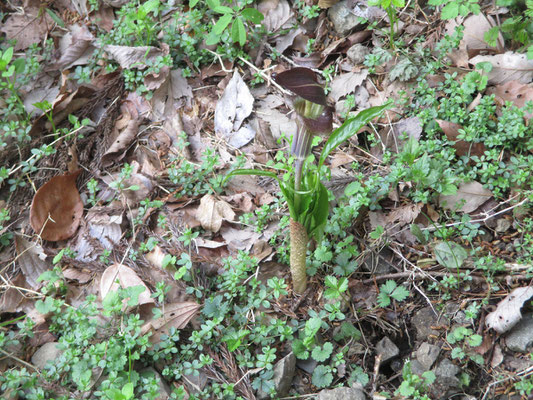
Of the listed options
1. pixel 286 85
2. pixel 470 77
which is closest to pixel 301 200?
pixel 286 85

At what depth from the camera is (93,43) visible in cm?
375

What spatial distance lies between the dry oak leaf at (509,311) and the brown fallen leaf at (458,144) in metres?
0.83

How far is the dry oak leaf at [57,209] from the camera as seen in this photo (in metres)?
3.00

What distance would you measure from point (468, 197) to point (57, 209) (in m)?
2.40

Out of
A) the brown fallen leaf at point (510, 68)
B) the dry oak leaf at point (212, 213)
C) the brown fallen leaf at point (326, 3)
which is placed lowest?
the dry oak leaf at point (212, 213)

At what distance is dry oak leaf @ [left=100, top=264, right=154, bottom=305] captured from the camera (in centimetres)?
268

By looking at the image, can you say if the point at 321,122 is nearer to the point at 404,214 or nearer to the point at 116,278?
the point at 404,214

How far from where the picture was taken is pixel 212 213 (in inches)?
113

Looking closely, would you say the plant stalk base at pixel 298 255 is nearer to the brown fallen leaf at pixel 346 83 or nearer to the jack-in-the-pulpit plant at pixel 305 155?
the jack-in-the-pulpit plant at pixel 305 155

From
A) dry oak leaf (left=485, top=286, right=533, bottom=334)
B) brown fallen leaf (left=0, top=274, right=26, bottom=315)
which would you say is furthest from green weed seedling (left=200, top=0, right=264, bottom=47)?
dry oak leaf (left=485, top=286, right=533, bottom=334)

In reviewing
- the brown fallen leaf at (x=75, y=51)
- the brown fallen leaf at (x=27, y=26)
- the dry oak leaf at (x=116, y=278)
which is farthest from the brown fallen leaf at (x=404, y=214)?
the brown fallen leaf at (x=27, y=26)

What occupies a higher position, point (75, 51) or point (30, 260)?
point (75, 51)

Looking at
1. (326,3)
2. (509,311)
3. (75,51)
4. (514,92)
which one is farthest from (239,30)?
(509,311)

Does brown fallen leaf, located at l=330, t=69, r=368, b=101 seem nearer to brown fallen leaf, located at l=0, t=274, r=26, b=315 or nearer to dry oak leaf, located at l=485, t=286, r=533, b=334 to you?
dry oak leaf, located at l=485, t=286, r=533, b=334
